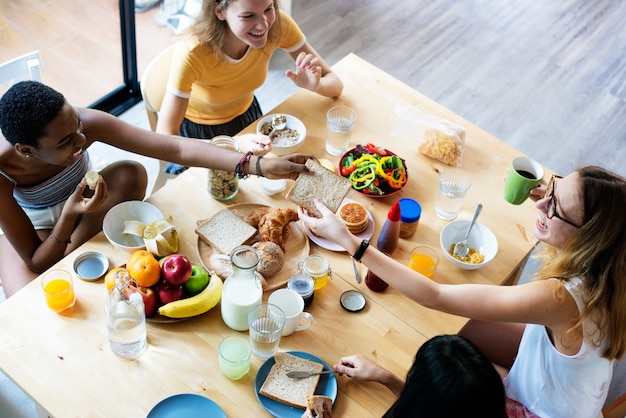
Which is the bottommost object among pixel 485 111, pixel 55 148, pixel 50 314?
pixel 485 111

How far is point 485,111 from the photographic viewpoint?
3.87 meters

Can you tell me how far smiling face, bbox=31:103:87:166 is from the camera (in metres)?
1.79

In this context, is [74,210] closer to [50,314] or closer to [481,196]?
[50,314]

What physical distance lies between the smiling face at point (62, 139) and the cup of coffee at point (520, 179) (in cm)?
135

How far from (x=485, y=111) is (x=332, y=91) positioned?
5.78 ft

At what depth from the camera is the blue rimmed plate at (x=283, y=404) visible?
5.11ft

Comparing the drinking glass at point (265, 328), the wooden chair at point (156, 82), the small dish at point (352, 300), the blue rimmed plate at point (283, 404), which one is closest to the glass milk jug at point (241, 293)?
the drinking glass at point (265, 328)

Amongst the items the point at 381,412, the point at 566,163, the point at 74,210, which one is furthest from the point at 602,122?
the point at 74,210

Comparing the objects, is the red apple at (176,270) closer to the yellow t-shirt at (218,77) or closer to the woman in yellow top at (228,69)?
the woman in yellow top at (228,69)

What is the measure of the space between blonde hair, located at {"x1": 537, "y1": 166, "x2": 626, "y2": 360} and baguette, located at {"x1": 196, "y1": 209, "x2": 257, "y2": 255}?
89 cm

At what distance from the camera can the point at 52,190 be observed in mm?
2104

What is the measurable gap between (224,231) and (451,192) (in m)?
0.76

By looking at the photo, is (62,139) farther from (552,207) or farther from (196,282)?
(552,207)

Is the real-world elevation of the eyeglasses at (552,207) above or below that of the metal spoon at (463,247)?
above
